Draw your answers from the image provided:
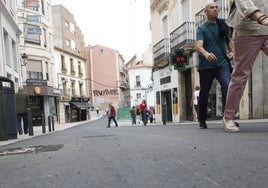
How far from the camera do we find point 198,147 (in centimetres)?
336

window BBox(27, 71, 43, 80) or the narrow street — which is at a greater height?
window BBox(27, 71, 43, 80)

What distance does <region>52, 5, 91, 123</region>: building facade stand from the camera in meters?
44.2

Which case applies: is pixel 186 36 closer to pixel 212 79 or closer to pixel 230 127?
pixel 212 79

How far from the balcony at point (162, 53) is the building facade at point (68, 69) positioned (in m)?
20.5

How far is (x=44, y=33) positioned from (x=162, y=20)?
16.8m

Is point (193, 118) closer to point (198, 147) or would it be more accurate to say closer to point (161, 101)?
point (161, 101)

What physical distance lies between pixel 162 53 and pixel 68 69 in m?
27.4

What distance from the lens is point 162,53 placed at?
22.7 m

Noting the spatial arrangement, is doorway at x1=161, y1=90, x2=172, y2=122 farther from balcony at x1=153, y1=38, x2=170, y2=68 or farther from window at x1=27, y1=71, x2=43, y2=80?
window at x1=27, y1=71, x2=43, y2=80

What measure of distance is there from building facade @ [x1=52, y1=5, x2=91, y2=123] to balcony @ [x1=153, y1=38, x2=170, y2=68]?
2048 cm

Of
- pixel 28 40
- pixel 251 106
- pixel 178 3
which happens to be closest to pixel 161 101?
pixel 178 3

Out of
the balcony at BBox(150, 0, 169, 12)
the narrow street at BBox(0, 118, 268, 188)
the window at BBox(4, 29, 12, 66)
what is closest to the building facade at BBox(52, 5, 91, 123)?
the balcony at BBox(150, 0, 169, 12)

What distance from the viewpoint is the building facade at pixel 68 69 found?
44.2 meters

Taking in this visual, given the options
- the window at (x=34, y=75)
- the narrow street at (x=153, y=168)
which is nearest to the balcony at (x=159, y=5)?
the window at (x=34, y=75)
